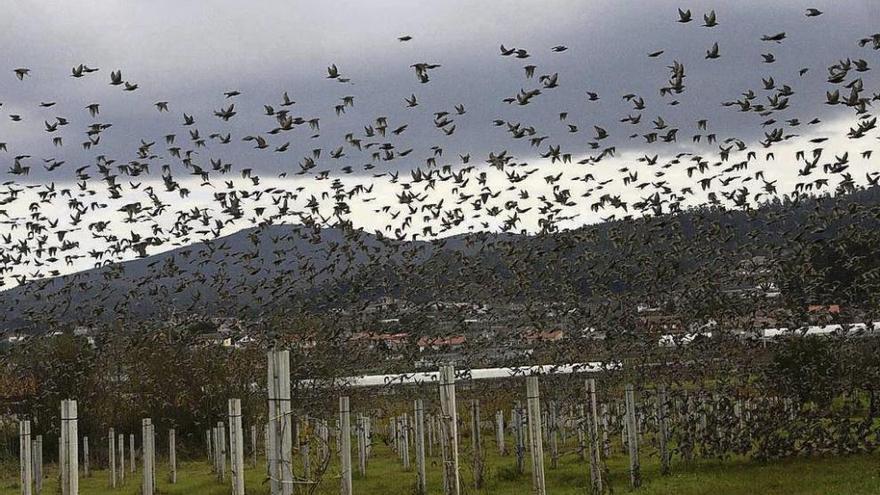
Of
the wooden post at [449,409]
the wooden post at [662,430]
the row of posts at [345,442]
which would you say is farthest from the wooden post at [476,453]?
the wooden post at [449,409]

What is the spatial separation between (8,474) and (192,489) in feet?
48.7

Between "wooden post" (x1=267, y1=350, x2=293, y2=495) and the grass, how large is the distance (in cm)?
1266

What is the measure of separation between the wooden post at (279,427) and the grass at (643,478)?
499 inches

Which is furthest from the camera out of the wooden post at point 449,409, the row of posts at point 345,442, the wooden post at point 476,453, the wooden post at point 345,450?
the wooden post at point 476,453

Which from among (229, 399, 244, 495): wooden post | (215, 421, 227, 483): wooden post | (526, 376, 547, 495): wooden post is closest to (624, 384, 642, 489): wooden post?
(526, 376, 547, 495): wooden post

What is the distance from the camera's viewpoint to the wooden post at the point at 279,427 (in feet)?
42.0

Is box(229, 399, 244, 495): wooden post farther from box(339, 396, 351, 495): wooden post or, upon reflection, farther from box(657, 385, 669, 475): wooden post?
box(657, 385, 669, 475): wooden post

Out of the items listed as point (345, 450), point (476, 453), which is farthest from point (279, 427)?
point (476, 453)

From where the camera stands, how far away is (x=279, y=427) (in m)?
13.0

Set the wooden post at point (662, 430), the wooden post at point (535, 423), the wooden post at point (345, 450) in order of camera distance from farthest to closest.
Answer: the wooden post at point (662, 430)
the wooden post at point (345, 450)
the wooden post at point (535, 423)

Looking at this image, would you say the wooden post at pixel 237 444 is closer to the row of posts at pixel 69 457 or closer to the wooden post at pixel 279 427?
the row of posts at pixel 69 457

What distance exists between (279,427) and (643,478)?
18.7m

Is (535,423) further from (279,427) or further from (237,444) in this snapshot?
(279,427)

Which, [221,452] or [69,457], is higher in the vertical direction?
[69,457]
